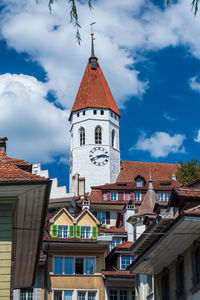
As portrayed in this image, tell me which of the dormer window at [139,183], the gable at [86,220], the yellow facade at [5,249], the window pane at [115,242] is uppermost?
the dormer window at [139,183]

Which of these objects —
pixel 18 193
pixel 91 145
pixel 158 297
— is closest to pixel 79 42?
pixel 18 193

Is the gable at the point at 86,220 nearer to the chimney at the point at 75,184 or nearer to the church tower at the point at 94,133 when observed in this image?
the chimney at the point at 75,184

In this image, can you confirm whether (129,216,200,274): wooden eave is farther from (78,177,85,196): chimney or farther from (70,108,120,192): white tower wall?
(70,108,120,192): white tower wall

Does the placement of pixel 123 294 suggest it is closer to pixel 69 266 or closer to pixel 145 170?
pixel 69 266

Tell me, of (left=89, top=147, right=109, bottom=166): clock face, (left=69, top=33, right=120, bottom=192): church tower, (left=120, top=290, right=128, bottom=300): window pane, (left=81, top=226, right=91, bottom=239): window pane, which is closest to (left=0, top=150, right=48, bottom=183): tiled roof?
(left=120, top=290, right=128, bottom=300): window pane

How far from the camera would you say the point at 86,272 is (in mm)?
35594

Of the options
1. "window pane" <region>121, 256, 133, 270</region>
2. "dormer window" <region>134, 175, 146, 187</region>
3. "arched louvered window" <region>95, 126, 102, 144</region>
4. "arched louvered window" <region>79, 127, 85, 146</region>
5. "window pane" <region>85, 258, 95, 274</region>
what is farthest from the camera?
"arched louvered window" <region>79, 127, 85, 146</region>

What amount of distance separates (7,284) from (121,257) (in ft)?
80.0

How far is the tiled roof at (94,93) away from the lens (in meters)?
92.6

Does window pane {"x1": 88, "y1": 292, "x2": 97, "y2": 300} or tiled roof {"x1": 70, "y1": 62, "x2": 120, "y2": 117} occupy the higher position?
tiled roof {"x1": 70, "y1": 62, "x2": 120, "y2": 117}

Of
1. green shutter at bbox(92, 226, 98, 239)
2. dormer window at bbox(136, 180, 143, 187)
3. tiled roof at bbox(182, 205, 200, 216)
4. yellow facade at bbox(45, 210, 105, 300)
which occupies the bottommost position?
tiled roof at bbox(182, 205, 200, 216)

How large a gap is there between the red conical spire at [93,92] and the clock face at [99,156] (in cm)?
799

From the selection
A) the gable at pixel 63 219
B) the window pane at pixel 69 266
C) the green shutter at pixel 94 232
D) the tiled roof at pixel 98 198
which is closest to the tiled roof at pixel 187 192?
the window pane at pixel 69 266

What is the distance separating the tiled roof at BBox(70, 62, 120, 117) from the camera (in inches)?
3647
